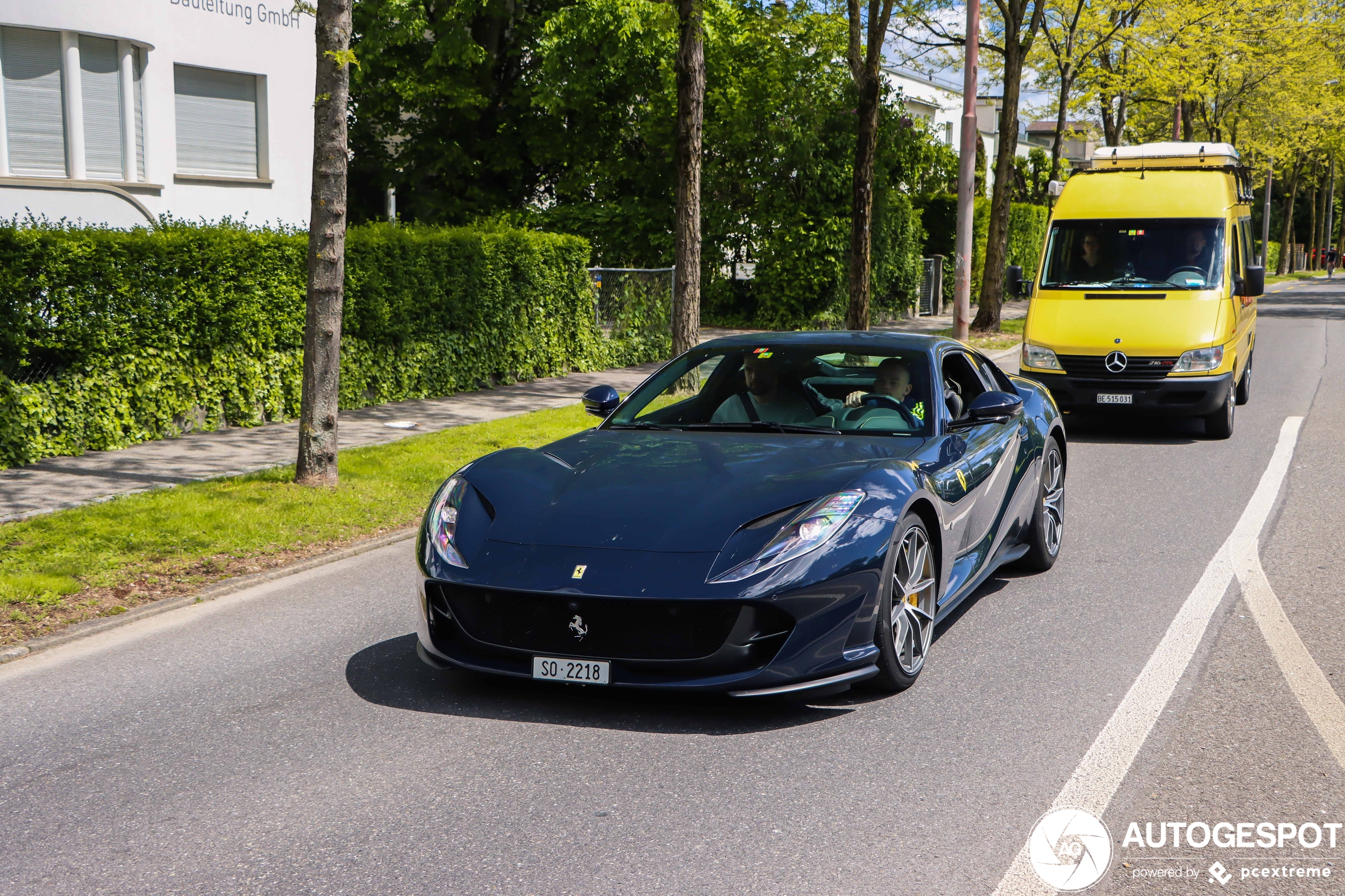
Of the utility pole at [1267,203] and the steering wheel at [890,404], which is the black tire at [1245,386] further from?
the utility pole at [1267,203]

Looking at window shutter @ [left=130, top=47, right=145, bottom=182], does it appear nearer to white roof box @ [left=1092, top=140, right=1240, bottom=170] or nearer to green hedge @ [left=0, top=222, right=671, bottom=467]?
green hedge @ [left=0, top=222, right=671, bottom=467]

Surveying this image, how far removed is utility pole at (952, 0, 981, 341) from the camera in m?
20.8

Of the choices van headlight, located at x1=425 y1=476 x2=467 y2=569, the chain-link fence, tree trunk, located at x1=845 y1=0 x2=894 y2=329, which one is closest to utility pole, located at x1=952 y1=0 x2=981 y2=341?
tree trunk, located at x1=845 y1=0 x2=894 y2=329

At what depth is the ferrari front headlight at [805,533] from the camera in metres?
4.43

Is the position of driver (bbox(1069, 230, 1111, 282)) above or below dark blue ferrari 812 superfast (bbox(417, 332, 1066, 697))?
above

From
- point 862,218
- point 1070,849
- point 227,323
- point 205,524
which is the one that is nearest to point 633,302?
point 862,218

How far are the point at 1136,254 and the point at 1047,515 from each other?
7226 millimetres

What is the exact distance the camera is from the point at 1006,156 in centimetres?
2522

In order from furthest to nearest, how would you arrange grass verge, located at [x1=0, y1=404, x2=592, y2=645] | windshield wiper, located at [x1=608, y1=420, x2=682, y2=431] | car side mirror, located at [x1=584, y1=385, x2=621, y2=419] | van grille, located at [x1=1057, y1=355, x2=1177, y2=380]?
van grille, located at [x1=1057, y1=355, x2=1177, y2=380], grass verge, located at [x1=0, y1=404, x2=592, y2=645], car side mirror, located at [x1=584, y1=385, x2=621, y2=419], windshield wiper, located at [x1=608, y1=420, x2=682, y2=431]

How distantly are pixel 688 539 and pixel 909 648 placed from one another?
1.09m

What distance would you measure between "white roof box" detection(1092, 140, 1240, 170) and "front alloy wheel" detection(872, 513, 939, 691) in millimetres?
11004

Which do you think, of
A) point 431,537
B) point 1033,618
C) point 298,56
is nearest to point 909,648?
point 1033,618

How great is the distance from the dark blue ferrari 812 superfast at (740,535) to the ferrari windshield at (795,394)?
11mm

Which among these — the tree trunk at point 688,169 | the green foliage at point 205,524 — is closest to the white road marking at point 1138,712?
the green foliage at point 205,524
